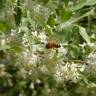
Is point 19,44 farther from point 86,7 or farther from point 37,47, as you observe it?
point 86,7

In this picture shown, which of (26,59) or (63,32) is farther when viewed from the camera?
(63,32)

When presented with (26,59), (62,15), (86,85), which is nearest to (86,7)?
(62,15)

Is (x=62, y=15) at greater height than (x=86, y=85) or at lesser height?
greater

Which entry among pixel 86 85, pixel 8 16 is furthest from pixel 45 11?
pixel 86 85

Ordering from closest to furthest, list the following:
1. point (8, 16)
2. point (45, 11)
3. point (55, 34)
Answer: point (55, 34), point (8, 16), point (45, 11)

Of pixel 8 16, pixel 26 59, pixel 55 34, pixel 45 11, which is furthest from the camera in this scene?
pixel 45 11

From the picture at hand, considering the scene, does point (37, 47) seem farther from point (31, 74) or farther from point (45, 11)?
point (45, 11)
